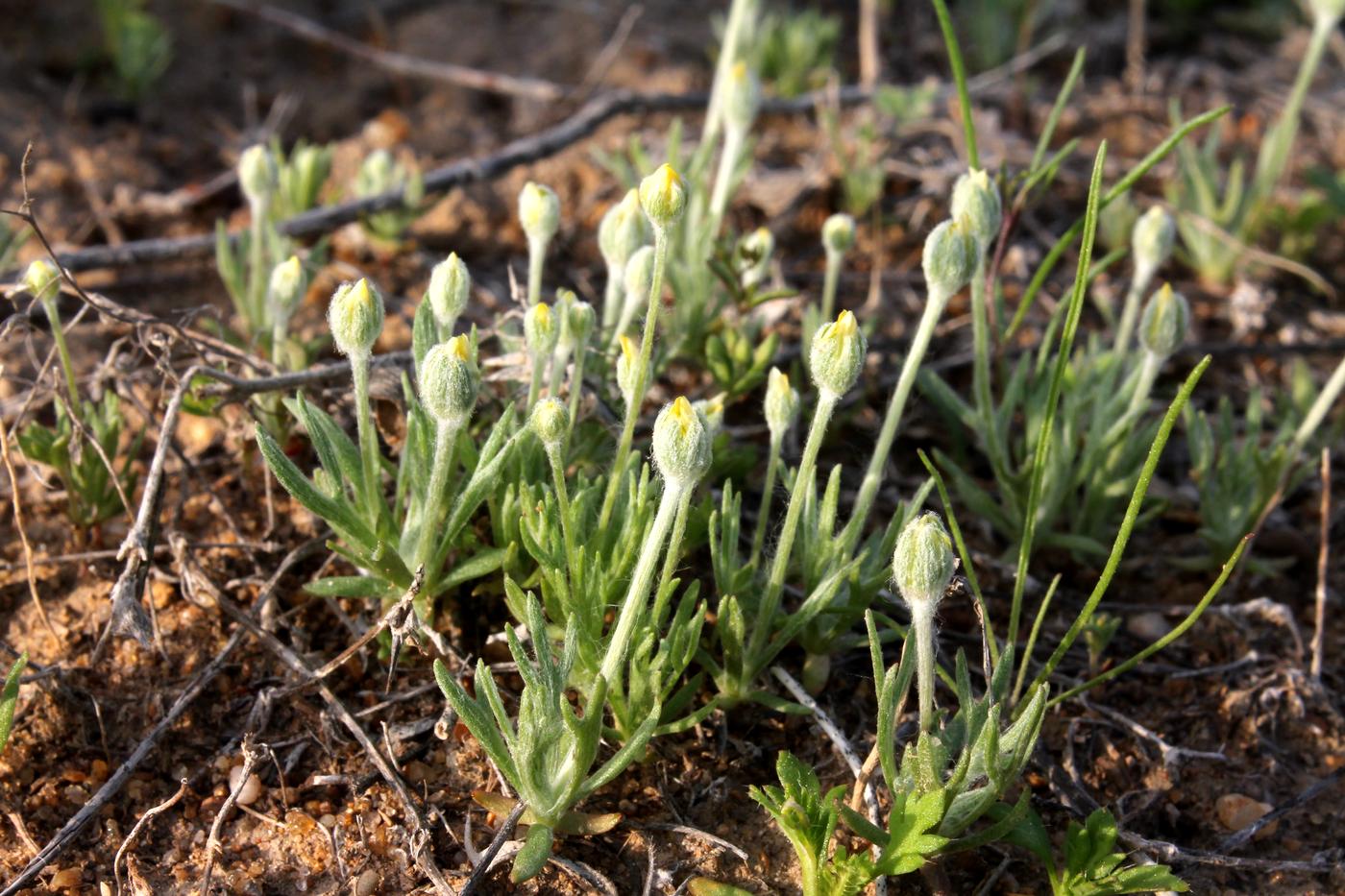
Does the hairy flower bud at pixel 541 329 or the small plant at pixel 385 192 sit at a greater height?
the hairy flower bud at pixel 541 329

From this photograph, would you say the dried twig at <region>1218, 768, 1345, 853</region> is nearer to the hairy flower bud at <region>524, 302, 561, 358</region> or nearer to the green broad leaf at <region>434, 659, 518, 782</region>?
the green broad leaf at <region>434, 659, 518, 782</region>

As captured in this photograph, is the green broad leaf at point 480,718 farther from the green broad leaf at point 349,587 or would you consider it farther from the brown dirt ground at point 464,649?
the green broad leaf at point 349,587

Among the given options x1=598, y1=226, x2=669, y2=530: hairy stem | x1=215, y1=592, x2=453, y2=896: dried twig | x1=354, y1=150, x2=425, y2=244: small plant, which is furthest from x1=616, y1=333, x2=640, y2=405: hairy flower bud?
x1=354, y1=150, x2=425, y2=244: small plant

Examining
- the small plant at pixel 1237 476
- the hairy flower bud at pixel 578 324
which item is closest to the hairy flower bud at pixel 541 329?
the hairy flower bud at pixel 578 324

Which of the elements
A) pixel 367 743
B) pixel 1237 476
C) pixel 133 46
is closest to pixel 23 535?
pixel 367 743

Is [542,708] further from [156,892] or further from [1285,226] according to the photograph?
[1285,226]
